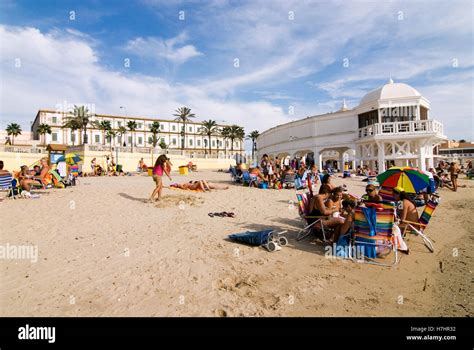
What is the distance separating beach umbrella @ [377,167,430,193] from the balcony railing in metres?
14.5

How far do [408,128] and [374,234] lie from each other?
1905cm

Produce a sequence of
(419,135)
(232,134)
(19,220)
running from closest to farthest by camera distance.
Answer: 1. (19,220)
2. (419,135)
3. (232,134)

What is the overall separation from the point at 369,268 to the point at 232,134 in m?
72.3

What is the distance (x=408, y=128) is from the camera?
19969mm

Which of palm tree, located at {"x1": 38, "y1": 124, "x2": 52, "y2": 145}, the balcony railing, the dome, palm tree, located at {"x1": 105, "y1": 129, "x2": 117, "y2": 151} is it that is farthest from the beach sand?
palm tree, located at {"x1": 38, "y1": 124, "x2": 52, "y2": 145}

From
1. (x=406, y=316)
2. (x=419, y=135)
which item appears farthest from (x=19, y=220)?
(x=419, y=135)

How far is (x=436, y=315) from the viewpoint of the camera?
3152mm

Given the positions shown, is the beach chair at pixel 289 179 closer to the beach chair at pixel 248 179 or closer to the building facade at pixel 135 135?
the beach chair at pixel 248 179

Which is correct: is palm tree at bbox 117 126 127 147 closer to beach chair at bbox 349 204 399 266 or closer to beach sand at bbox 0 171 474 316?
beach sand at bbox 0 171 474 316

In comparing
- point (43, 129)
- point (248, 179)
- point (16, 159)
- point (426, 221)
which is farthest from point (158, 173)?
point (43, 129)

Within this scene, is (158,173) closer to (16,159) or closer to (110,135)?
(16,159)

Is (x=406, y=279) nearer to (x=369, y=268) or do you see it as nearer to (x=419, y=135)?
(x=369, y=268)

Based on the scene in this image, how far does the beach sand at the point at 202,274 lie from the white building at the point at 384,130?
1485 cm

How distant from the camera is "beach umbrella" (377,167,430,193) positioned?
6840 millimetres
